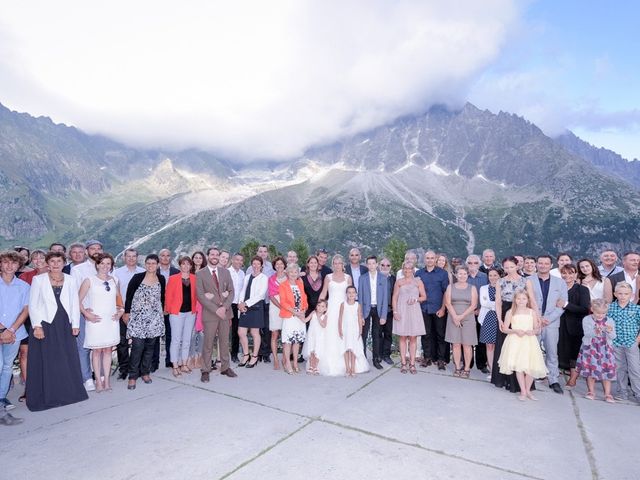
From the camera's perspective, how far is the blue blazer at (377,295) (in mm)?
8617

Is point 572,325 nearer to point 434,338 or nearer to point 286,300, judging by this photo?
point 434,338

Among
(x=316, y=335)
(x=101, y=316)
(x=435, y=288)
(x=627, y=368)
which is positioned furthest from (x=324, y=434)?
(x=627, y=368)

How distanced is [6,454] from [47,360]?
181 centimetres

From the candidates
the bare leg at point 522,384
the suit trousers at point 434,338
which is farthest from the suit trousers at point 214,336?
the bare leg at point 522,384

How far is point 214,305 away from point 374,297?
3354 millimetres

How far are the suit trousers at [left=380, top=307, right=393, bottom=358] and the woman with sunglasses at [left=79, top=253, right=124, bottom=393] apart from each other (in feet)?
17.9

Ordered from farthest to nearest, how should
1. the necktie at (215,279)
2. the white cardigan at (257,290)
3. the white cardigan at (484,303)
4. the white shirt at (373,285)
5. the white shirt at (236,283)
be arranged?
the white shirt at (236,283) → the white cardigan at (257,290) → the white shirt at (373,285) → the necktie at (215,279) → the white cardigan at (484,303)

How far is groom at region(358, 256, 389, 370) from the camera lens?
339 inches

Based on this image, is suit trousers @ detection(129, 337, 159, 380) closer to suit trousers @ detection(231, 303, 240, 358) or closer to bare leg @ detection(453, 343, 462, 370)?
suit trousers @ detection(231, 303, 240, 358)

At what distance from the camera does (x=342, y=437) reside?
513 centimetres

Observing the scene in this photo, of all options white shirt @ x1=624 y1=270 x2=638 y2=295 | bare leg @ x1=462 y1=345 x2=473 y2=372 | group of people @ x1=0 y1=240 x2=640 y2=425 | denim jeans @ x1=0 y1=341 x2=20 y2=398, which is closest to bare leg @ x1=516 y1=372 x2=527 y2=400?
group of people @ x1=0 y1=240 x2=640 y2=425

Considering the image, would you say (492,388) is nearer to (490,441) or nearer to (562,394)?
(562,394)

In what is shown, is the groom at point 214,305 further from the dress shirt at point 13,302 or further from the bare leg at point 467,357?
the bare leg at point 467,357

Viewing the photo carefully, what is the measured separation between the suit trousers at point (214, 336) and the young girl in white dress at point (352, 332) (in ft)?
7.67
